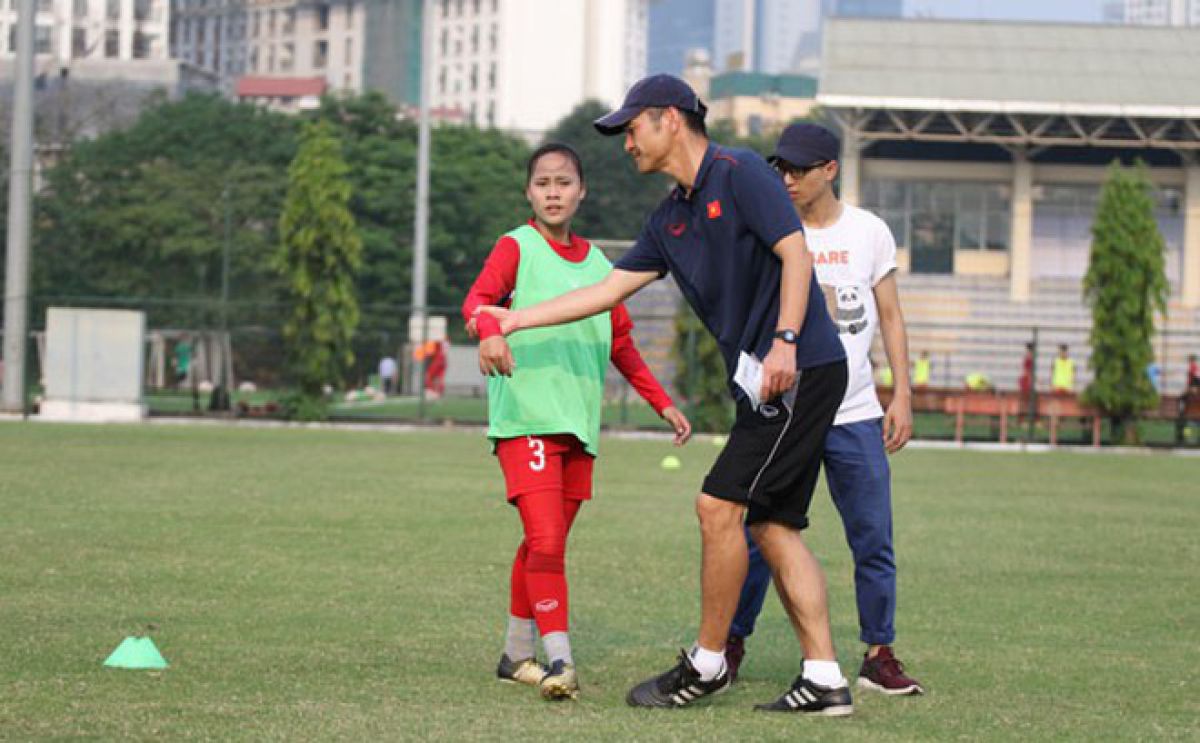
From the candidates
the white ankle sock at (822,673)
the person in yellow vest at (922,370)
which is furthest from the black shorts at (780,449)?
the person in yellow vest at (922,370)

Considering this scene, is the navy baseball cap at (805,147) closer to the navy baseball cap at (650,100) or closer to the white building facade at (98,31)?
the navy baseball cap at (650,100)

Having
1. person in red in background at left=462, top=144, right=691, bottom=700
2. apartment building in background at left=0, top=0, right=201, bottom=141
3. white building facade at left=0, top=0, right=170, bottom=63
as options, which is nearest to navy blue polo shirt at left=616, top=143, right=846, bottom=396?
person in red in background at left=462, top=144, right=691, bottom=700

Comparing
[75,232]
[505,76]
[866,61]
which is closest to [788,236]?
[866,61]

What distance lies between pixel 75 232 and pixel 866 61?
2482 centimetres

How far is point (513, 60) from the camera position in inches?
6811

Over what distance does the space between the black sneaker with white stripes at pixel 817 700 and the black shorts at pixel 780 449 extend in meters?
0.53

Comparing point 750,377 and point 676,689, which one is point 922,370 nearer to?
point 676,689

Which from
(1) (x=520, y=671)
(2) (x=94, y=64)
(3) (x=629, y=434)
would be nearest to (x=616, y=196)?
(2) (x=94, y=64)

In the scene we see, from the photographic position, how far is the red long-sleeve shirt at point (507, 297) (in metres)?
7.14

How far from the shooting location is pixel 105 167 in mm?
69688

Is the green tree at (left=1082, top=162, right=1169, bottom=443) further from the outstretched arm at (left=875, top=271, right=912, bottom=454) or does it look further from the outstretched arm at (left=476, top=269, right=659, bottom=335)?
the outstretched arm at (left=476, top=269, right=659, bottom=335)

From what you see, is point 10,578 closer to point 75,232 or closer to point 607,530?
point 607,530

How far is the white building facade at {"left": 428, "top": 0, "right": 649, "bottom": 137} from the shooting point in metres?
173

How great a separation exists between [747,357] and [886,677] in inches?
56.3
